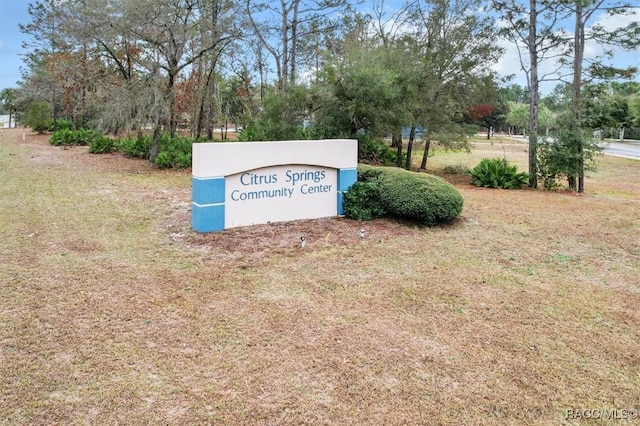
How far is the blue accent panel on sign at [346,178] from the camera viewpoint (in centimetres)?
758

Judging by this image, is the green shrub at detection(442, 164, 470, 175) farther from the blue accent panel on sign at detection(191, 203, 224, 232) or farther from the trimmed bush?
the blue accent panel on sign at detection(191, 203, 224, 232)

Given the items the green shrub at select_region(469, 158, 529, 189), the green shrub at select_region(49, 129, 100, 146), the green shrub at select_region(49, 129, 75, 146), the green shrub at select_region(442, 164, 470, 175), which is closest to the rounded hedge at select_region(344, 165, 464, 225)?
the green shrub at select_region(469, 158, 529, 189)

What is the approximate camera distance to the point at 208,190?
20.6 feet

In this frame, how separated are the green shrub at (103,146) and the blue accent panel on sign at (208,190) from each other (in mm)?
13199

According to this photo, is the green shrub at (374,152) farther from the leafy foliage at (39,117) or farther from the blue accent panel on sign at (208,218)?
the leafy foliage at (39,117)

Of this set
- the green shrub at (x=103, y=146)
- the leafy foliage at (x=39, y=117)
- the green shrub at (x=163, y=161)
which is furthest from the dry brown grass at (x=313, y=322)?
the leafy foliage at (x=39, y=117)

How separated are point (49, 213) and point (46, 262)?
2.85m

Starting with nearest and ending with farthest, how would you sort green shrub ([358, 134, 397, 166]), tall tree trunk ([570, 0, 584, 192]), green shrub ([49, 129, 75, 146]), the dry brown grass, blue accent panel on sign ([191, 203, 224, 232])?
the dry brown grass
blue accent panel on sign ([191, 203, 224, 232])
tall tree trunk ([570, 0, 584, 192])
green shrub ([358, 134, 397, 166])
green shrub ([49, 129, 75, 146])

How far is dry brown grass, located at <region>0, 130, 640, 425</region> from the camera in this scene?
279 centimetres

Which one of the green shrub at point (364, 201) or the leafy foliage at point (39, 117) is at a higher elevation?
the leafy foliage at point (39, 117)

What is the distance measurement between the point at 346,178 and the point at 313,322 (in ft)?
13.5

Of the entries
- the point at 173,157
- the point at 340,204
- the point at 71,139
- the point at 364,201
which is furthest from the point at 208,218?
the point at 71,139

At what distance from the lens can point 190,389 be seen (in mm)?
2885

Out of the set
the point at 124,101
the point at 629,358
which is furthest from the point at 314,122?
the point at 629,358
